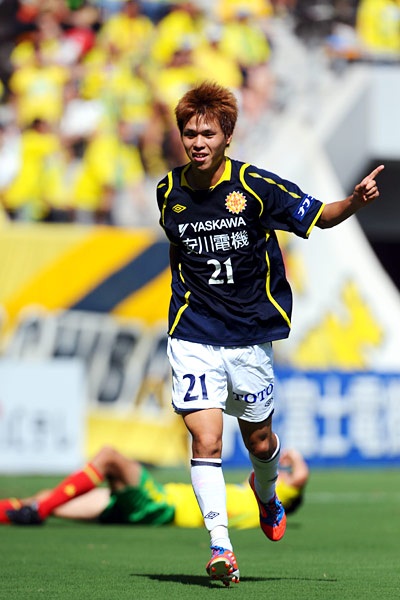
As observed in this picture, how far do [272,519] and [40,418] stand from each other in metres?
8.69

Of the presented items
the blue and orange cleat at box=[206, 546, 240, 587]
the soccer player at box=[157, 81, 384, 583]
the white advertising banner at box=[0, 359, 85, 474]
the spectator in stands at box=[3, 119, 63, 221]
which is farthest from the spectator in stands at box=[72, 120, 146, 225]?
the blue and orange cleat at box=[206, 546, 240, 587]

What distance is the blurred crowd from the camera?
1744 cm

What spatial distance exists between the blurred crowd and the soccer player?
11916mm

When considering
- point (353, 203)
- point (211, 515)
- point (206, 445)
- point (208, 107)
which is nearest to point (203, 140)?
point (208, 107)

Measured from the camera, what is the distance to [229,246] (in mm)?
5520

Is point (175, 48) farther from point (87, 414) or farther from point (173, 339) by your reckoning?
point (173, 339)

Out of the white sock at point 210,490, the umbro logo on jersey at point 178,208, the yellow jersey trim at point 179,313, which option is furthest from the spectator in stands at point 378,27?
the white sock at point 210,490

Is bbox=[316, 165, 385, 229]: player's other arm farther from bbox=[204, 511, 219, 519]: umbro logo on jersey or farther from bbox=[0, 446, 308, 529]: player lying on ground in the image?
bbox=[0, 446, 308, 529]: player lying on ground

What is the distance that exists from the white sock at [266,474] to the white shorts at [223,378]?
0.30 metres

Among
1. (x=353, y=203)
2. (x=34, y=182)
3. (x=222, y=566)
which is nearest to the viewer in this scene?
(x=222, y=566)

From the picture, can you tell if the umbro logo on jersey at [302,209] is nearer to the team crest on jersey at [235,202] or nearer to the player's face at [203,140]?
the team crest on jersey at [235,202]

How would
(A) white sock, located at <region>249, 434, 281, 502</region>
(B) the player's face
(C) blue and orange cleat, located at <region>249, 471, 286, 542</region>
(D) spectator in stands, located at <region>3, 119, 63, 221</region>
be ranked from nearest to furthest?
(B) the player's face < (A) white sock, located at <region>249, 434, 281, 502</region> < (C) blue and orange cleat, located at <region>249, 471, 286, 542</region> < (D) spectator in stands, located at <region>3, 119, 63, 221</region>

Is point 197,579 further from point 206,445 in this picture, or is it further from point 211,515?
point 206,445

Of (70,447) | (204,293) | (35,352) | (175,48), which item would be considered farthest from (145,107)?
(204,293)
